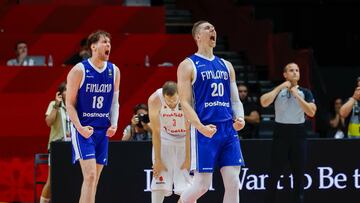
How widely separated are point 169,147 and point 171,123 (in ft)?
0.94

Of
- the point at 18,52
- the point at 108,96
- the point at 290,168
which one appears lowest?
the point at 290,168

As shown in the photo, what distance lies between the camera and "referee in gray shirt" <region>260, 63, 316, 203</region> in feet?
38.7

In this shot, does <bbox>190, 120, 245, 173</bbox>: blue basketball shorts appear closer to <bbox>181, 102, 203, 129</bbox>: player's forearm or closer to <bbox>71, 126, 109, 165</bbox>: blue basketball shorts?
<bbox>181, 102, 203, 129</bbox>: player's forearm

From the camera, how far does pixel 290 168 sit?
12.1 metres

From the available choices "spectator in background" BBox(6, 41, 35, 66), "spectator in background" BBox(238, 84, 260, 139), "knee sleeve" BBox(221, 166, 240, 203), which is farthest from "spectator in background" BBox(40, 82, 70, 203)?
"knee sleeve" BBox(221, 166, 240, 203)

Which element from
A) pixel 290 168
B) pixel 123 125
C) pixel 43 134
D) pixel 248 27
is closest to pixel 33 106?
pixel 43 134

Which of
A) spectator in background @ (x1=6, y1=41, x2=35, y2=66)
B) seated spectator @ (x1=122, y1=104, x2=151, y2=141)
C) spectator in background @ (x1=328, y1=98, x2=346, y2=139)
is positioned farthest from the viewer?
spectator in background @ (x1=328, y1=98, x2=346, y2=139)

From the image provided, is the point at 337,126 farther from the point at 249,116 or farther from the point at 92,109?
the point at 92,109

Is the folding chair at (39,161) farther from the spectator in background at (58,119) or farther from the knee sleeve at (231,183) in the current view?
the knee sleeve at (231,183)

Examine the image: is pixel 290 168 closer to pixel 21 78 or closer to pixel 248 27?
pixel 21 78

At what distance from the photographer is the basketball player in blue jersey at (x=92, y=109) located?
952 cm

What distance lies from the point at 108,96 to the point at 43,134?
16.4 ft

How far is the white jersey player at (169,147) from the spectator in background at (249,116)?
3.69 metres

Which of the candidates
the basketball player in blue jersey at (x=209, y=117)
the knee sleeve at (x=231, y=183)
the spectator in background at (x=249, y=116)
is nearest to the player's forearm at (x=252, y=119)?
the spectator in background at (x=249, y=116)
